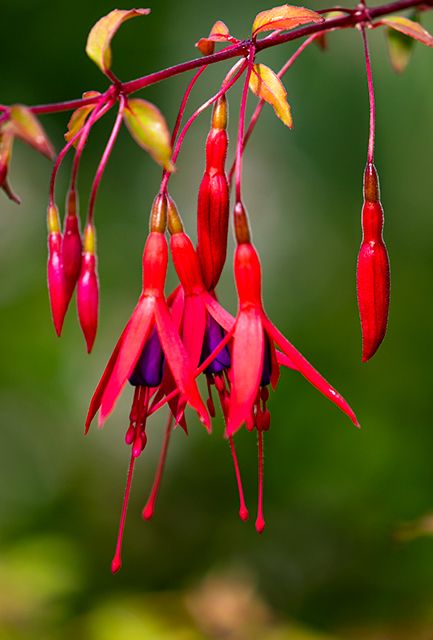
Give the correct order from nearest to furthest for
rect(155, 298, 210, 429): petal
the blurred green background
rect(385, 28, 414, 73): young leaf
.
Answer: rect(155, 298, 210, 429): petal
rect(385, 28, 414, 73): young leaf
the blurred green background

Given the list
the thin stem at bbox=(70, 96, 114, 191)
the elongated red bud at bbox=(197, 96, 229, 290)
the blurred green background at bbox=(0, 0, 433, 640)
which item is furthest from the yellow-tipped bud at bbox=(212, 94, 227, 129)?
the blurred green background at bbox=(0, 0, 433, 640)

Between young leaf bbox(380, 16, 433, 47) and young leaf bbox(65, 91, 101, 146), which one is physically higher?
young leaf bbox(380, 16, 433, 47)

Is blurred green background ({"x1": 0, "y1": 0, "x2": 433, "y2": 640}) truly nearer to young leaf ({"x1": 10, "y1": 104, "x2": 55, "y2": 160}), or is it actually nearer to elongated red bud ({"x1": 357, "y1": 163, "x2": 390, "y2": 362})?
elongated red bud ({"x1": 357, "y1": 163, "x2": 390, "y2": 362})

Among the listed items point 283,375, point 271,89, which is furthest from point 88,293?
point 283,375

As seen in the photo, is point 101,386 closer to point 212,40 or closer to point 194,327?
point 194,327

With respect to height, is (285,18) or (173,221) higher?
(285,18)

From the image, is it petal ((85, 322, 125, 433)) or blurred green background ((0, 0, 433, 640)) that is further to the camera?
blurred green background ((0, 0, 433, 640))

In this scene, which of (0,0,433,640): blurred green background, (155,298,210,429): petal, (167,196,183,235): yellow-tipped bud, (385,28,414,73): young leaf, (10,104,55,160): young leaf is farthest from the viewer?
(0,0,433,640): blurred green background
